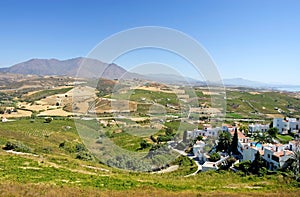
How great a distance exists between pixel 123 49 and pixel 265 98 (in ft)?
302

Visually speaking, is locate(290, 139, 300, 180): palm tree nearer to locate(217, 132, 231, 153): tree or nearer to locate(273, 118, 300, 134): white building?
locate(217, 132, 231, 153): tree

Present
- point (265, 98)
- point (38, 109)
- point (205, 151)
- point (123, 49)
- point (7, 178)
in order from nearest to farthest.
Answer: point (123, 49) < point (7, 178) < point (205, 151) < point (38, 109) < point (265, 98)

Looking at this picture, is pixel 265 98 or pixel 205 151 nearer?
pixel 205 151

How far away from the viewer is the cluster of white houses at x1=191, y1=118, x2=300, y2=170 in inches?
750

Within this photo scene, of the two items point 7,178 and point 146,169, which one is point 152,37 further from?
point 146,169

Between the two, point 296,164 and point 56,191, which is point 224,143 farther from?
point 56,191

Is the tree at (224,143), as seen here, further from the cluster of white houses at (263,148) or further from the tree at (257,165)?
the tree at (257,165)

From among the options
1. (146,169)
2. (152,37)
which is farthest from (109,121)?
(152,37)

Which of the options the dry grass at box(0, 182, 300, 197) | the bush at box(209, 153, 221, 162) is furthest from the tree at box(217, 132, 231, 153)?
the dry grass at box(0, 182, 300, 197)

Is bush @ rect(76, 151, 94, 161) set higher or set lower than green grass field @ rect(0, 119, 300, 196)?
lower

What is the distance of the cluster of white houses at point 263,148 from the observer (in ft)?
62.5

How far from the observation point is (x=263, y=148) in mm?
22359

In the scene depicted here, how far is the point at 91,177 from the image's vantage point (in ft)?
42.7

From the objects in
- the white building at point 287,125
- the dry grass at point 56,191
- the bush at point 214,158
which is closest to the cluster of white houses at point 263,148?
the white building at point 287,125
